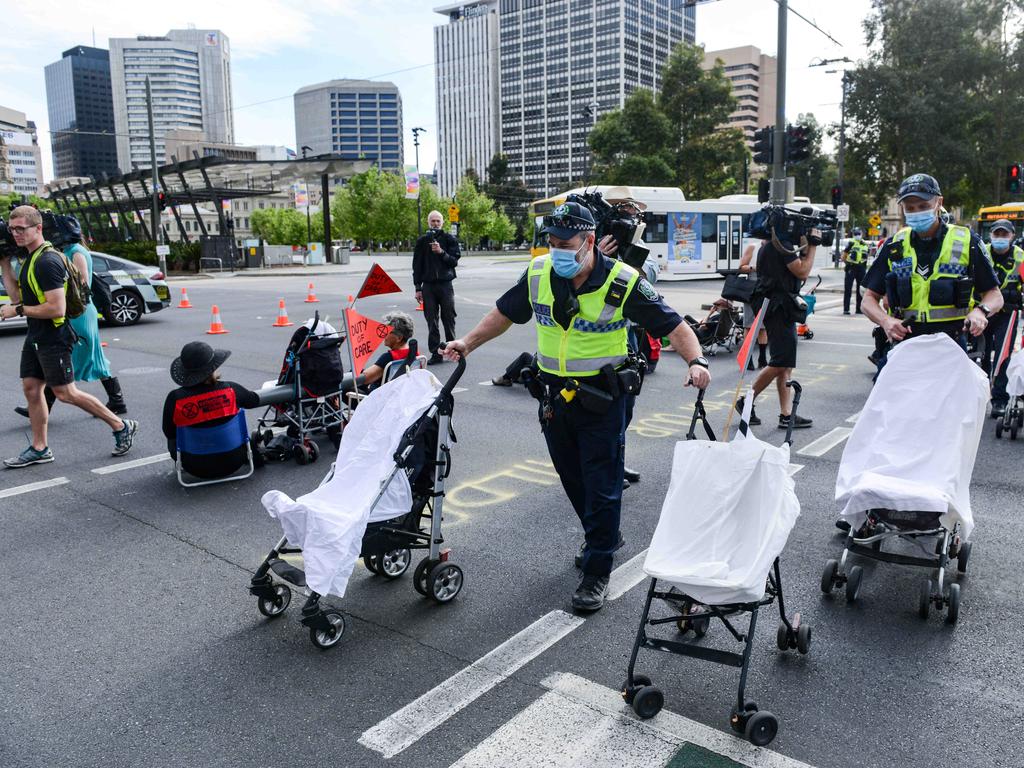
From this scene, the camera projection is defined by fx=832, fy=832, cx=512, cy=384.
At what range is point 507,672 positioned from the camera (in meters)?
3.47

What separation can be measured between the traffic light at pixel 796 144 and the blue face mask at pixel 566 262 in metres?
16.2

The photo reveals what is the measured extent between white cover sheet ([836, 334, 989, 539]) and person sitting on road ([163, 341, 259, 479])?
13.8ft

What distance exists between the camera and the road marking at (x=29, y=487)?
6050 millimetres

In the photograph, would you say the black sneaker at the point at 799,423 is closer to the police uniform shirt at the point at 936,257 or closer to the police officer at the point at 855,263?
the police uniform shirt at the point at 936,257

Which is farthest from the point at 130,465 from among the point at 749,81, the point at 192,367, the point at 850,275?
the point at 749,81

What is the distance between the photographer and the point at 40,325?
6.46 m

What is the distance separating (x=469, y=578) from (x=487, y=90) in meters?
193

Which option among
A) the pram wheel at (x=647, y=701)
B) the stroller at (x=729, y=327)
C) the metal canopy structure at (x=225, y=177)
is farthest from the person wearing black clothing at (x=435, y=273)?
the metal canopy structure at (x=225, y=177)

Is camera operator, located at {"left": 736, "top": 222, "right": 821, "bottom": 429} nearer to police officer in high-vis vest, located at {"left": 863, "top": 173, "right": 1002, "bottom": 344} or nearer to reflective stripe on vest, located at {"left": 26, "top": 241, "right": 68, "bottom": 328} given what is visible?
police officer in high-vis vest, located at {"left": 863, "top": 173, "right": 1002, "bottom": 344}

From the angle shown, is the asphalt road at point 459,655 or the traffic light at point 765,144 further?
the traffic light at point 765,144

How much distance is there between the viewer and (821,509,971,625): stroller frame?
3.84m

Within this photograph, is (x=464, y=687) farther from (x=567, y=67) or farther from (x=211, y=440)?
(x=567, y=67)

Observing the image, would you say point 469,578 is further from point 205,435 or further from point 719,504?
point 205,435

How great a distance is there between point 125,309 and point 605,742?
52.9 ft
